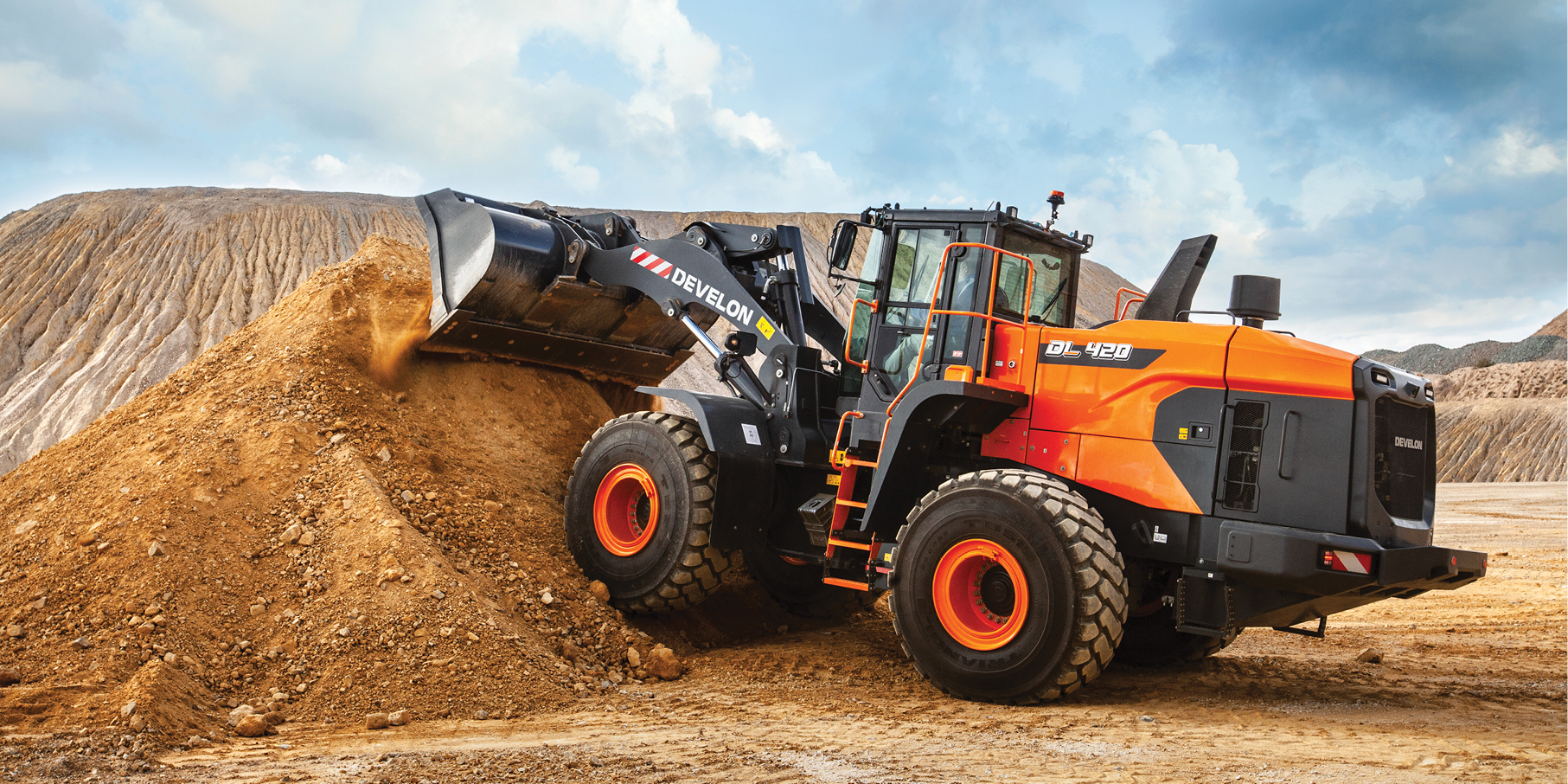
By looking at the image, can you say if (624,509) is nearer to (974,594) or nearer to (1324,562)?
(974,594)

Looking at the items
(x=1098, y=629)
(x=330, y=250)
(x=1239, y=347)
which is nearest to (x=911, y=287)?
(x=1239, y=347)

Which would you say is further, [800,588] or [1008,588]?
[800,588]

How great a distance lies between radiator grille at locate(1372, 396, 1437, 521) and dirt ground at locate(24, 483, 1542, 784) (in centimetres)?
118

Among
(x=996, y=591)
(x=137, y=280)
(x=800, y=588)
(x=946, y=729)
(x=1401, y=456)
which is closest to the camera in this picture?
(x=946, y=729)

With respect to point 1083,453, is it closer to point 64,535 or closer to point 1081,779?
point 1081,779

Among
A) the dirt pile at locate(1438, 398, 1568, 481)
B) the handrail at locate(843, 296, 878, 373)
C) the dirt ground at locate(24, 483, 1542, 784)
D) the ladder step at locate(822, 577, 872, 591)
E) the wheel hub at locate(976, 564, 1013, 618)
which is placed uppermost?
the dirt pile at locate(1438, 398, 1568, 481)

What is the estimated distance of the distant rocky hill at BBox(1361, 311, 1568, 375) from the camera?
64.3 metres

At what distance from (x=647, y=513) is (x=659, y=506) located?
49 cm

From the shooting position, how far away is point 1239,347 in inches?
244

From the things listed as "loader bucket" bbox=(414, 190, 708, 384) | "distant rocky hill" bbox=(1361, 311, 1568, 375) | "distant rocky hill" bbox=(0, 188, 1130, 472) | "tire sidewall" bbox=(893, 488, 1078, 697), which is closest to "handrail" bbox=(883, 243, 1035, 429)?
"tire sidewall" bbox=(893, 488, 1078, 697)

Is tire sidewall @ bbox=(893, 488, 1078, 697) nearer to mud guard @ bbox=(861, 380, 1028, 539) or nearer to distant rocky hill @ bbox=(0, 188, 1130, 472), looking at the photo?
mud guard @ bbox=(861, 380, 1028, 539)

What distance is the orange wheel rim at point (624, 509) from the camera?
7.92 metres

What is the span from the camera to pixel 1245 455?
6125 millimetres

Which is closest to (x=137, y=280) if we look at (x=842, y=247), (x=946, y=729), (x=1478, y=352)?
(x=842, y=247)
